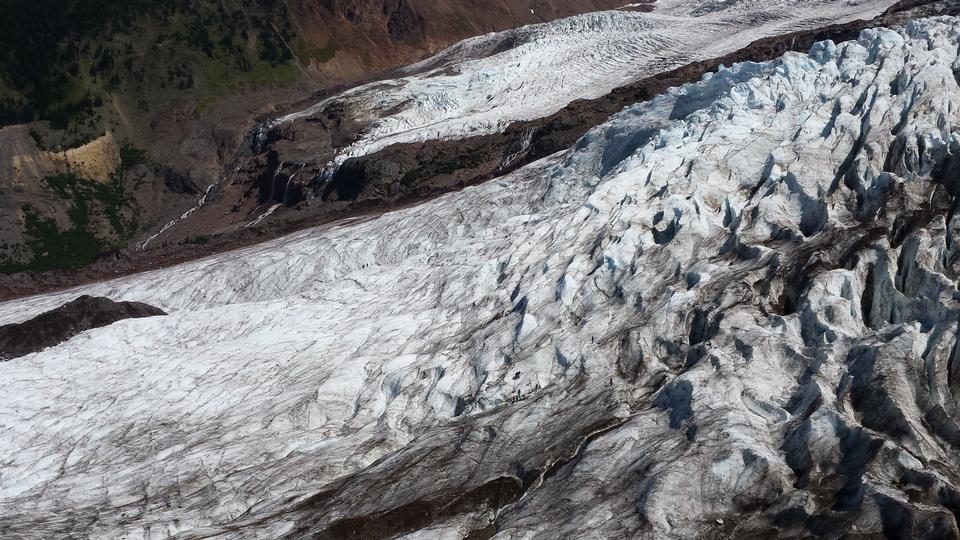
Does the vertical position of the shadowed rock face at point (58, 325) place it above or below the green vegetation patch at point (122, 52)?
below

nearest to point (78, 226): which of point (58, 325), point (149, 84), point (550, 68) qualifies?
point (149, 84)

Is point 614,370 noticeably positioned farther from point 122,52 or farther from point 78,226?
point 122,52

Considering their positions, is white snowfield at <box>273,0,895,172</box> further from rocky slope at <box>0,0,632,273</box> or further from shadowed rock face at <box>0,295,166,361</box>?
shadowed rock face at <box>0,295,166,361</box>

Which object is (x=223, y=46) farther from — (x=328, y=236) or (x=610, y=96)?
(x=328, y=236)

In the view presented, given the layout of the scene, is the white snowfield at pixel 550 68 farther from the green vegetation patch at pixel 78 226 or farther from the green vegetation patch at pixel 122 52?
the green vegetation patch at pixel 78 226

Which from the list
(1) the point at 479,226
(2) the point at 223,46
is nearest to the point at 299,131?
(2) the point at 223,46

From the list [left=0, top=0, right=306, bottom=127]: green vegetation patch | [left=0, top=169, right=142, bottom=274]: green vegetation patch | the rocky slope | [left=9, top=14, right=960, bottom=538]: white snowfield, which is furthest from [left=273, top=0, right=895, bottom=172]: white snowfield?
[left=9, top=14, right=960, bottom=538]: white snowfield

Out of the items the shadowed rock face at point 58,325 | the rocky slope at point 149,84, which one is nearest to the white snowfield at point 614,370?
the shadowed rock face at point 58,325
